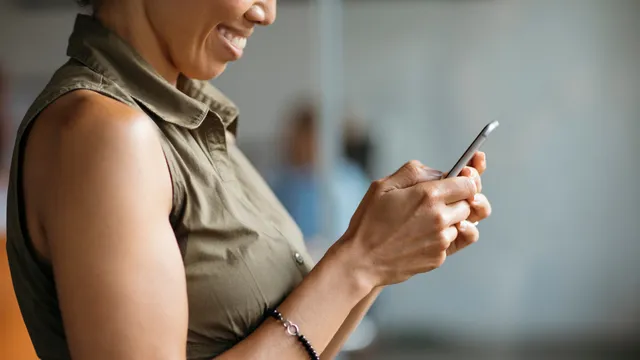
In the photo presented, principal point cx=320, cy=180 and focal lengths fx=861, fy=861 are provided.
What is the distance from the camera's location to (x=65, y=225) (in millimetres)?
704

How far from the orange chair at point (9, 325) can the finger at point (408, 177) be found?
6.40ft

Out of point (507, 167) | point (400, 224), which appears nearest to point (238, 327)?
point (400, 224)

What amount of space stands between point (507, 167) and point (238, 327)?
170 inches

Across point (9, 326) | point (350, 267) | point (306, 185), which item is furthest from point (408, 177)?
point (306, 185)

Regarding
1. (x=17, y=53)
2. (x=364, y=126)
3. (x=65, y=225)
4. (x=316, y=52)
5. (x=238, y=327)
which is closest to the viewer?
(x=65, y=225)

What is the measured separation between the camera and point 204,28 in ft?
2.80

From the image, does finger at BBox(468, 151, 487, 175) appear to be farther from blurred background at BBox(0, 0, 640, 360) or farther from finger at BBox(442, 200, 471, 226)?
blurred background at BBox(0, 0, 640, 360)

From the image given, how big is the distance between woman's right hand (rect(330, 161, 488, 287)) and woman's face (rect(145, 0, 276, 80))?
0.70ft

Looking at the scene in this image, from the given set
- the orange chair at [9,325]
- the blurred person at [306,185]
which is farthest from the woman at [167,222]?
the blurred person at [306,185]

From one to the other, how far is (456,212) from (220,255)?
236 millimetres

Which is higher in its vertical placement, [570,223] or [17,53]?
[17,53]

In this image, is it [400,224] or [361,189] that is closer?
[400,224]

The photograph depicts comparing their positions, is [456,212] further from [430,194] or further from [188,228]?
[188,228]

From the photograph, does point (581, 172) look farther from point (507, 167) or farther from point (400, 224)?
point (400, 224)
